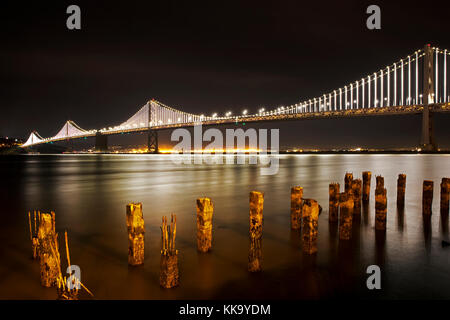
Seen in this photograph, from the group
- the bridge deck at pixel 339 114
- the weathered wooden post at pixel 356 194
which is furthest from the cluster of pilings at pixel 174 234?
the bridge deck at pixel 339 114

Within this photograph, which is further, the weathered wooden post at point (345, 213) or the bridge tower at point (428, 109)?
the bridge tower at point (428, 109)

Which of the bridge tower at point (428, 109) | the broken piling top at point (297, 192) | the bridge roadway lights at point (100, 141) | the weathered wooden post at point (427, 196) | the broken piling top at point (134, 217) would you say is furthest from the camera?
the bridge roadway lights at point (100, 141)

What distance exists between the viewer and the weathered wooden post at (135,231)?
2939 mm

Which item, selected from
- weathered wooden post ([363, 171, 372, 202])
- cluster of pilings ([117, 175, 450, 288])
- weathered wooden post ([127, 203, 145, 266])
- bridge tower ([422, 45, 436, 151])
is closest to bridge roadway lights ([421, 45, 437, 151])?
bridge tower ([422, 45, 436, 151])

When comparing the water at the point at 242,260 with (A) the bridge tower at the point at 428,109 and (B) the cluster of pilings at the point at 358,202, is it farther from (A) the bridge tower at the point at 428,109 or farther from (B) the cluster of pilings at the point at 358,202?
(A) the bridge tower at the point at 428,109

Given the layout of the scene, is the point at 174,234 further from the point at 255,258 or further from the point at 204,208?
the point at 255,258

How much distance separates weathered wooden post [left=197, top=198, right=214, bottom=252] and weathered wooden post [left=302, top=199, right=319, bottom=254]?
101cm

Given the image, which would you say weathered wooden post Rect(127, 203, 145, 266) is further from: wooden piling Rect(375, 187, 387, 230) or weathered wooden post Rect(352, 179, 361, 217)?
weathered wooden post Rect(352, 179, 361, 217)

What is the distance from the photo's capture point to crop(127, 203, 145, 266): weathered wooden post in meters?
2.94

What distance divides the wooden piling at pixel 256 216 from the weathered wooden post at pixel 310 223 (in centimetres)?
55

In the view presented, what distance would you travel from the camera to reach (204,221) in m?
3.39

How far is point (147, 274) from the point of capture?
120 inches
